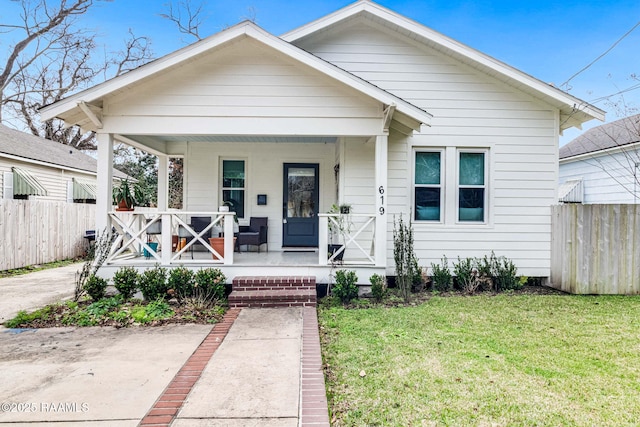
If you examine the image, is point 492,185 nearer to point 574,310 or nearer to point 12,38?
point 574,310

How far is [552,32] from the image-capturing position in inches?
643

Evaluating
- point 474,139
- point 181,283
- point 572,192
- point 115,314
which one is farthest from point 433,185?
point 572,192

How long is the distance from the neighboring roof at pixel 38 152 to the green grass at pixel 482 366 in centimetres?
1342

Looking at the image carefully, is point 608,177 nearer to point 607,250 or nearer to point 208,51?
point 607,250

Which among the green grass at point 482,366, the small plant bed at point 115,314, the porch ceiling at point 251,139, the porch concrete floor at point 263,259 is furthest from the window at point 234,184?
the green grass at point 482,366

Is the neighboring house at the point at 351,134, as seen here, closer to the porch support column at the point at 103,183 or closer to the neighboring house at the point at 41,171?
the porch support column at the point at 103,183

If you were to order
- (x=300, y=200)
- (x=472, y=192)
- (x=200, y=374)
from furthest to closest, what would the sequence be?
(x=300, y=200) < (x=472, y=192) < (x=200, y=374)

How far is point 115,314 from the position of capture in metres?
5.46

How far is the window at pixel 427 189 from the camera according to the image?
772 cm

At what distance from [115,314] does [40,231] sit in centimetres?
776

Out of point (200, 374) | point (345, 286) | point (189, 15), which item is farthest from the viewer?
point (189, 15)

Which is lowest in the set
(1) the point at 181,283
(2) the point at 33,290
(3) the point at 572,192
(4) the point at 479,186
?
(2) the point at 33,290

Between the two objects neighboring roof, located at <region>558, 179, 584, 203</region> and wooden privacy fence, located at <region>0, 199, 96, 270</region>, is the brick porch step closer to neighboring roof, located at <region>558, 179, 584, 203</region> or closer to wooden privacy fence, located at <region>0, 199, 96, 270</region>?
wooden privacy fence, located at <region>0, 199, 96, 270</region>

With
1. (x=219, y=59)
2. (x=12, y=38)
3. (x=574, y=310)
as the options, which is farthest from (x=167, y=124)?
(x=12, y=38)
